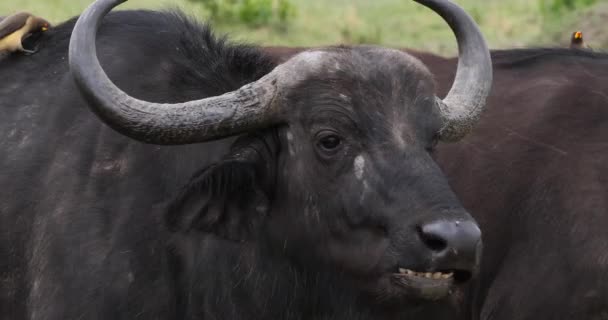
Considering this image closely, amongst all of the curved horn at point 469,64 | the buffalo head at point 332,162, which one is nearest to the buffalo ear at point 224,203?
the buffalo head at point 332,162

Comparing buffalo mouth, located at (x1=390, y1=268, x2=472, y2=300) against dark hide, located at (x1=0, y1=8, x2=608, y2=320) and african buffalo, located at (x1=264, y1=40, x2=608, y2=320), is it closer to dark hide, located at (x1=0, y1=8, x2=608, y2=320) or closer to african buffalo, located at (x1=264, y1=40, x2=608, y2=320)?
dark hide, located at (x1=0, y1=8, x2=608, y2=320)

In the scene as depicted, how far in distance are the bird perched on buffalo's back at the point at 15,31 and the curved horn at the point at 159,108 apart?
1.38m

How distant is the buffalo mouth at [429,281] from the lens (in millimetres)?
4992

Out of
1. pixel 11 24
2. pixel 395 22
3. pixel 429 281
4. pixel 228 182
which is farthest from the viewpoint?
pixel 395 22

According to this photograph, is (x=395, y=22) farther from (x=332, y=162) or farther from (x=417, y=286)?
(x=417, y=286)

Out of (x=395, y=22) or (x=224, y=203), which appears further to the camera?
(x=395, y=22)

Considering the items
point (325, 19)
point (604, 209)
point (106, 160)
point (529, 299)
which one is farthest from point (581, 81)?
point (325, 19)

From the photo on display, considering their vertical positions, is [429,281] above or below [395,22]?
above

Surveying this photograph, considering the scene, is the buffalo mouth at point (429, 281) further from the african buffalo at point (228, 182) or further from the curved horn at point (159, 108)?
the curved horn at point (159, 108)

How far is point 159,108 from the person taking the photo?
521cm

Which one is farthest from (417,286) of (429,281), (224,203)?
(224,203)

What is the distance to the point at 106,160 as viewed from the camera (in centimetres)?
584

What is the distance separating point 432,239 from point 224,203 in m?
1.14

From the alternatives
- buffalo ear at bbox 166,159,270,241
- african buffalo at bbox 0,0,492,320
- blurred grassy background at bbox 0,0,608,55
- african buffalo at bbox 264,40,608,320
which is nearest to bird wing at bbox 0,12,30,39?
african buffalo at bbox 0,0,492,320
